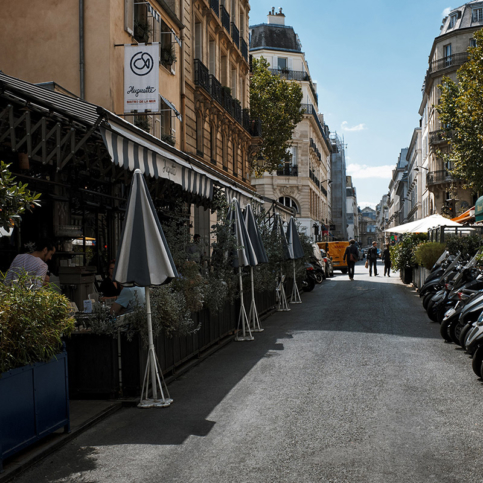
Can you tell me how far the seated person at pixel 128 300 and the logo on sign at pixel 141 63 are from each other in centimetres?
810

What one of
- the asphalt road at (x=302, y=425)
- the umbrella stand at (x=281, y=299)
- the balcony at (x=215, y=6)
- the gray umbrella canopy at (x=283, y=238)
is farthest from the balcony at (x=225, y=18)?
the asphalt road at (x=302, y=425)

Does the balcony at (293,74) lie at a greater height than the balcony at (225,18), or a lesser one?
greater

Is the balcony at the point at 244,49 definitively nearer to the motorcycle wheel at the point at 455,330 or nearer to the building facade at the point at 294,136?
the building facade at the point at 294,136

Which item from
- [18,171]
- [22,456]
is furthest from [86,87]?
[22,456]

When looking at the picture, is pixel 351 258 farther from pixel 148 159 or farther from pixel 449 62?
pixel 449 62

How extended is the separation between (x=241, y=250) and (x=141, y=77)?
5.43 meters

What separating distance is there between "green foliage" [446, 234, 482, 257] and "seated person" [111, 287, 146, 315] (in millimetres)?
13337

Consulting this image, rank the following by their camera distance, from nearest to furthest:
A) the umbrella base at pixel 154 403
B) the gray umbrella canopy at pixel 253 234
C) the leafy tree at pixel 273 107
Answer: the umbrella base at pixel 154 403 → the gray umbrella canopy at pixel 253 234 → the leafy tree at pixel 273 107

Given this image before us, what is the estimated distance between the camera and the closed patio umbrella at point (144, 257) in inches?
271

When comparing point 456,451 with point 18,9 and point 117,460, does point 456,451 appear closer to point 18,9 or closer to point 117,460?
point 117,460

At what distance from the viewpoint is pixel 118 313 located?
7.98m

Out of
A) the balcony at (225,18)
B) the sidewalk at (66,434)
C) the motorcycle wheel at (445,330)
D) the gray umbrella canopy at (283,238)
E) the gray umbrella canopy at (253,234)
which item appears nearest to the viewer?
the sidewalk at (66,434)

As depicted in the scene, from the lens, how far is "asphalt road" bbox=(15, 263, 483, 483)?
4.64 meters

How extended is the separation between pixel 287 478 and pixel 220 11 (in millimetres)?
27080
